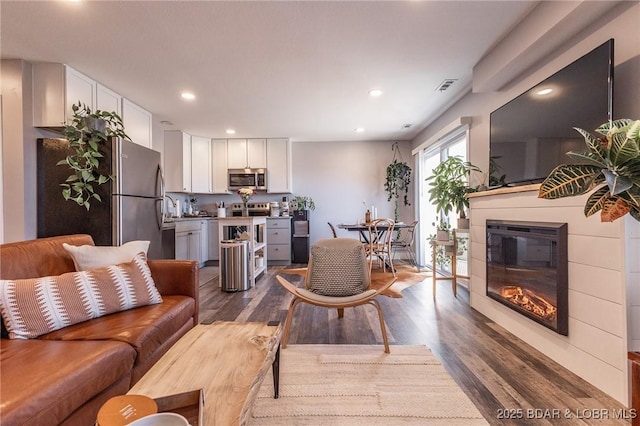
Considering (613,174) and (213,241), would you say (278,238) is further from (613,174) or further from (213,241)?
(613,174)

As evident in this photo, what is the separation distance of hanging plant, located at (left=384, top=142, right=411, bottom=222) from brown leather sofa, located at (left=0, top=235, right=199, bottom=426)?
15.8ft

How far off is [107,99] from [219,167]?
268 centimetres

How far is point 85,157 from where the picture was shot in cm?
292

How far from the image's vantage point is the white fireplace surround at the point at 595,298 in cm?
158

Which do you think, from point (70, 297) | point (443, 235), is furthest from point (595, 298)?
point (70, 297)

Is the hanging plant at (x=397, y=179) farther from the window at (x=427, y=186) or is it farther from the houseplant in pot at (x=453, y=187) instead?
the houseplant in pot at (x=453, y=187)

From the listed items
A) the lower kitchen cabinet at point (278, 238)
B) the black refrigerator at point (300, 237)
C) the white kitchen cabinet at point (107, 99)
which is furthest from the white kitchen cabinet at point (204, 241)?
the white kitchen cabinet at point (107, 99)

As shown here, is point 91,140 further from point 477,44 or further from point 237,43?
point 477,44

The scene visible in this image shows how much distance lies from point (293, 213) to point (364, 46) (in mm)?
3911

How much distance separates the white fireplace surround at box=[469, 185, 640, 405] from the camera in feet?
5.19

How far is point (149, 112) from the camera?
14.5ft

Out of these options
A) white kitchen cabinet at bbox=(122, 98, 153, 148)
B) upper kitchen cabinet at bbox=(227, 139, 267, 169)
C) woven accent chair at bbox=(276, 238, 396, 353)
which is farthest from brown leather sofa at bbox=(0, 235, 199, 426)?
upper kitchen cabinet at bbox=(227, 139, 267, 169)

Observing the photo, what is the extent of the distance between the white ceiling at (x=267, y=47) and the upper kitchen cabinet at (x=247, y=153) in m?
1.85

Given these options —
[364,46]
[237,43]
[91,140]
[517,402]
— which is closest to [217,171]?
[91,140]
